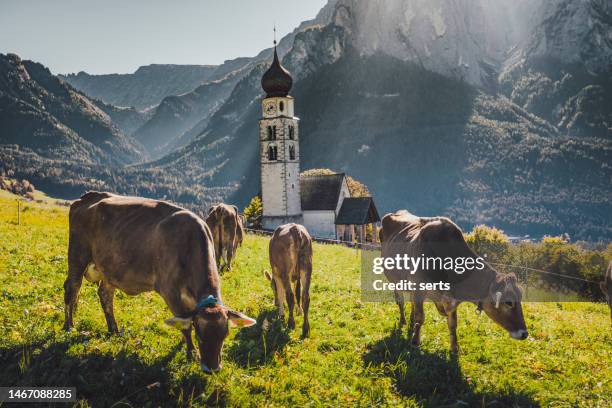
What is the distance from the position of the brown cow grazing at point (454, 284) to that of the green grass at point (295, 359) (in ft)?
2.88

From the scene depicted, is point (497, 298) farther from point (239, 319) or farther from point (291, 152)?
point (291, 152)

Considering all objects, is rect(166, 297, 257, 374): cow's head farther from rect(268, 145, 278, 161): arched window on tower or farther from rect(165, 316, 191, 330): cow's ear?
rect(268, 145, 278, 161): arched window on tower

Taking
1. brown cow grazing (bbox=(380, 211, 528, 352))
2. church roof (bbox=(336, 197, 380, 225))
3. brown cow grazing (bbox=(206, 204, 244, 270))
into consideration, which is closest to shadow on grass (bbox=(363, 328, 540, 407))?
brown cow grazing (bbox=(380, 211, 528, 352))

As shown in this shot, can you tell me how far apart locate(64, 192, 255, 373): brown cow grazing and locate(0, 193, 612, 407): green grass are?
74 cm

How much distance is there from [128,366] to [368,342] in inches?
199

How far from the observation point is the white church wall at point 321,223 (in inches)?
2712

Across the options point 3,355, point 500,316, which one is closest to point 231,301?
point 3,355

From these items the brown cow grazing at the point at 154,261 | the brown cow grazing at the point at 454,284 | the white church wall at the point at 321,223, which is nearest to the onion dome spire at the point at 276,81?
the white church wall at the point at 321,223

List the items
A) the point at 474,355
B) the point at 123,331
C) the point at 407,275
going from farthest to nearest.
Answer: the point at 407,275 → the point at 474,355 → the point at 123,331

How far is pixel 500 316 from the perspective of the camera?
9117 millimetres

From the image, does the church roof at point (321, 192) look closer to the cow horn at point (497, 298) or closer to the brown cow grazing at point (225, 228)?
the brown cow grazing at point (225, 228)

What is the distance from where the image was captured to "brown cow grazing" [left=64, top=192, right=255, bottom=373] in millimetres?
6688

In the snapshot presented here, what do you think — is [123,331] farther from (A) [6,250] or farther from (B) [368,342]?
(A) [6,250]

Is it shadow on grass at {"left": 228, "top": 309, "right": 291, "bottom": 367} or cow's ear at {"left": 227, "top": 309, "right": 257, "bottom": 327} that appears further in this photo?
shadow on grass at {"left": 228, "top": 309, "right": 291, "bottom": 367}
